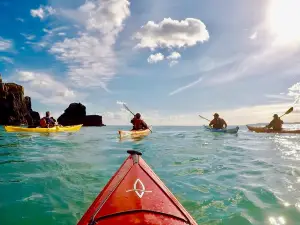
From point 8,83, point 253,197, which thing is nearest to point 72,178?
point 253,197

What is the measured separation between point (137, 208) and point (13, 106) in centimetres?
9066

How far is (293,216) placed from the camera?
168 inches

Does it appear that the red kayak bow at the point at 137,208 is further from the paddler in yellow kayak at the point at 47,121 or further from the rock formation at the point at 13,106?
the rock formation at the point at 13,106

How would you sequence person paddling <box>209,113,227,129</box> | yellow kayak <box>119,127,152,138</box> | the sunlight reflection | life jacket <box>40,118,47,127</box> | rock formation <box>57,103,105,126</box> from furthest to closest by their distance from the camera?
rock formation <box>57,103,105,126</box>, person paddling <box>209,113,227,129</box>, life jacket <box>40,118,47,127</box>, yellow kayak <box>119,127,152,138</box>, the sunlight reflection

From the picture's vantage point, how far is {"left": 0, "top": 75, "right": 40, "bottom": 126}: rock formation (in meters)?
78.5

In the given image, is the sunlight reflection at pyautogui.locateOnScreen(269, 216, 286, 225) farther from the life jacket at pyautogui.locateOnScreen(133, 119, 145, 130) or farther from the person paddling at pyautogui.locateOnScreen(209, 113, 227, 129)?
the person paddling at pyautogui.locateOnScreen(209, 113, 227, 129)

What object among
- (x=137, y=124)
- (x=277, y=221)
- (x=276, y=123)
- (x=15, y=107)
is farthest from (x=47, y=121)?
(x=15, y=107)

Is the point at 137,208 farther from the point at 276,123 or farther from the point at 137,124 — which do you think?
the point at 276,123

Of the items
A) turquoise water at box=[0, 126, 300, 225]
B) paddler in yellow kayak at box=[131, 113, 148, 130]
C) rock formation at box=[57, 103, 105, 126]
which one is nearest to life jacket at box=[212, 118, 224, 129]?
paddler in yellow kayak at box=[131, 113, 148, 130]

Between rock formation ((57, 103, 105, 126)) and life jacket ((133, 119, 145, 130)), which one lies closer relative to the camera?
life jacket ((133, 119, 145, 130))

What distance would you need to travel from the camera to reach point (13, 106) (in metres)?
79.8

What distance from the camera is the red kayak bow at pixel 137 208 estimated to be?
2422mm

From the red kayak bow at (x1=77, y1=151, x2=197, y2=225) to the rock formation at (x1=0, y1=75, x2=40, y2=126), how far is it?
83.8 metres

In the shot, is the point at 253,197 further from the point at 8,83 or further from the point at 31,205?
the point at 8,83
